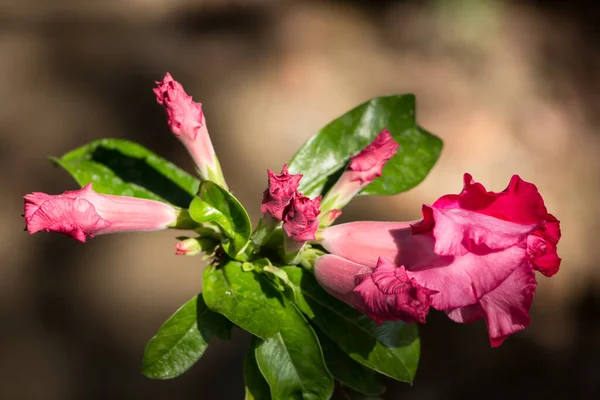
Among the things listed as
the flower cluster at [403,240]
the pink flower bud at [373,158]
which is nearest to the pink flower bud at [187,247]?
the flower cluster at [403,240]

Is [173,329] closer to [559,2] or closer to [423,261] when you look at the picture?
[423,261]

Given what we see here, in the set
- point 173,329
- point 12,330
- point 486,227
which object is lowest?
point 12,330

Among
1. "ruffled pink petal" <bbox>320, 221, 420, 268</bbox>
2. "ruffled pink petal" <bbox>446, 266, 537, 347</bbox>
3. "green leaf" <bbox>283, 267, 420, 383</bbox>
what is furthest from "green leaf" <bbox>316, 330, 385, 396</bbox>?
"ruffled pink petal" <bbox>446, 266, 537, 347</bbox>

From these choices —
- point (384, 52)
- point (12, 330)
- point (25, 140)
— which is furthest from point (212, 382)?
point (384, 52)

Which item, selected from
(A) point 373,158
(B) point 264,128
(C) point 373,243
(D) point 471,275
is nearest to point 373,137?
(A) point 373,158

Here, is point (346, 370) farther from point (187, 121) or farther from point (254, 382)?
point (187, 121)

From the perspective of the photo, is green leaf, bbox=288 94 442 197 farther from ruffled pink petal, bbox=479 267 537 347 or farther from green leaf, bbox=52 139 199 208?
ruffled pink petal, bbox=479 267 537 347
